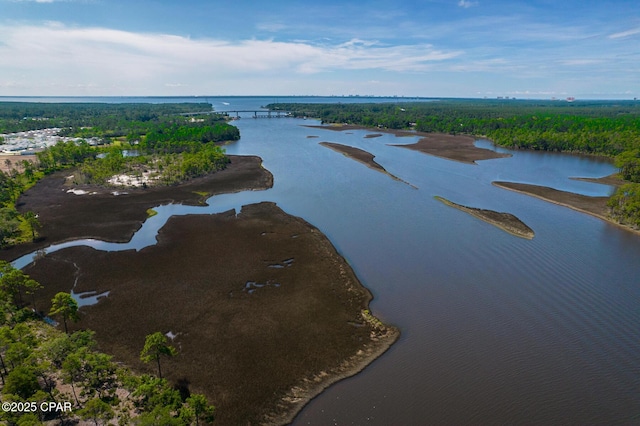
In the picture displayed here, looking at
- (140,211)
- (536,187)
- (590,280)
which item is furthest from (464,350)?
(536,187)

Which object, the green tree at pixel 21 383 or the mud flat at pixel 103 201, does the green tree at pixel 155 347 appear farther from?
the mud flat at pixel 103 201

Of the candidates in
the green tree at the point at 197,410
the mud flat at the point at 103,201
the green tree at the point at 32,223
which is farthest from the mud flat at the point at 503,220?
the green tree at the point at 32,223

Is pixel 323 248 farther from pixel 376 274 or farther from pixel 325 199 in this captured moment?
pixel 325 199

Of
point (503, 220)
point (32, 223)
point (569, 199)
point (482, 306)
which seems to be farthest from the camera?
point (569, 199)

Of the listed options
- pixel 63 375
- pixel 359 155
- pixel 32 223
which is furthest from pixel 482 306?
pixel 359 155

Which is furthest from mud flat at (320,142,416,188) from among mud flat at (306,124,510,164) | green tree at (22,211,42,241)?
green tree at (22,211,42,241)

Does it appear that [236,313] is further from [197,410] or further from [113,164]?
[113,164]

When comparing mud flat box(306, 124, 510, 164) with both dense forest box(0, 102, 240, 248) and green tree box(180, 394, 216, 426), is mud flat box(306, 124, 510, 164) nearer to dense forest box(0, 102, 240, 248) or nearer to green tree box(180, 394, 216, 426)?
dense forest box(0, 102, 240, 248)
